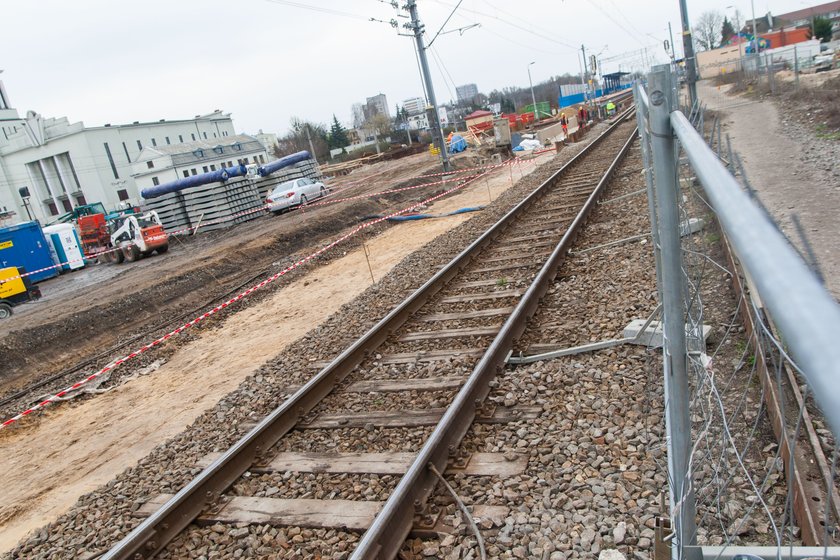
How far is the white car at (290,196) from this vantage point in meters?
29.4

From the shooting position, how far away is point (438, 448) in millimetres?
4746

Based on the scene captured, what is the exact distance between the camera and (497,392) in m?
5.78

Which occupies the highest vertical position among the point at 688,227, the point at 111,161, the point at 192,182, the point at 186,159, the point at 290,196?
the point at 111,161

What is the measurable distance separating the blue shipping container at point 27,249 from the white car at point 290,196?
9887 millimetres

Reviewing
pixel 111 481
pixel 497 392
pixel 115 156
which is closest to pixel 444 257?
pixel 497 392

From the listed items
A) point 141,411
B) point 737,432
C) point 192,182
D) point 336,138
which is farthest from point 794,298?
point 336,138

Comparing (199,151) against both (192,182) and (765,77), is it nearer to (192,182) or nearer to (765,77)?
(192,182)

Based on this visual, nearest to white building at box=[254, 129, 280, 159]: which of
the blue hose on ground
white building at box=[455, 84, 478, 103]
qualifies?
white building at box=[455, 84, 478, 103]

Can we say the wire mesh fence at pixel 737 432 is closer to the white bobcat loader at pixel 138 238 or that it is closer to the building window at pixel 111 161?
the white bobcat loader at pixel 138 238

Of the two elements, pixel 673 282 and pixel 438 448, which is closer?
pixel 673 282

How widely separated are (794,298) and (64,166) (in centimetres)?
9282

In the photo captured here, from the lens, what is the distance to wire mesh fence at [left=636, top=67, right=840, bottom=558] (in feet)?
5.87

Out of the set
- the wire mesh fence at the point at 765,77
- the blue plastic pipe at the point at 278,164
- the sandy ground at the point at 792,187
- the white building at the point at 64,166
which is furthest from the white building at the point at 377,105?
the sandy ground at the point at 792,187

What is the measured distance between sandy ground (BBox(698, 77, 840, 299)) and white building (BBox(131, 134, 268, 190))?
58965 mm
